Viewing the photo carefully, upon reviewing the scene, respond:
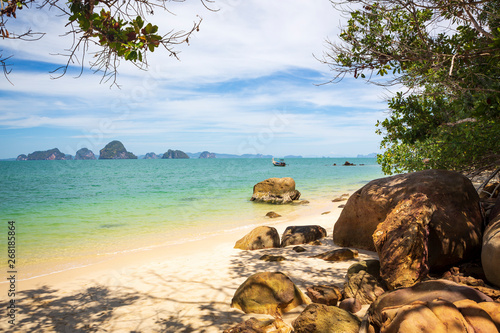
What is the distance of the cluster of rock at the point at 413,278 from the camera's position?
2750mm

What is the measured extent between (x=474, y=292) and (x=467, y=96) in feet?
16.7

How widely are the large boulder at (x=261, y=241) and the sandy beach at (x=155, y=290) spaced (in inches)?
12.2

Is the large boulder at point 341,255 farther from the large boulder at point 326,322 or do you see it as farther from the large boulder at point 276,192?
the large boulder at point 276,192

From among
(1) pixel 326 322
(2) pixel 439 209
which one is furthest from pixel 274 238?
(1) pixel 326 322

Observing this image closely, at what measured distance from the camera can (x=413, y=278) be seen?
4312mm

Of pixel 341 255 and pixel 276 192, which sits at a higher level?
pixel 341 255

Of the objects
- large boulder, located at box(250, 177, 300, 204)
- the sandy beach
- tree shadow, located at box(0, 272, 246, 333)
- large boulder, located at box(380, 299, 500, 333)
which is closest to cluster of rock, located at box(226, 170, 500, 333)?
large boulder, located at box(380, 299, 500, 333)

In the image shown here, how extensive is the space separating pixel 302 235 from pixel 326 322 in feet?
18.2

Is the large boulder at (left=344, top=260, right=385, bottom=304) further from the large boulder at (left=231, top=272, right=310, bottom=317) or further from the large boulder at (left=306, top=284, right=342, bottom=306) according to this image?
the large boulder at (left=231, top=272, right=310, bottom=317)

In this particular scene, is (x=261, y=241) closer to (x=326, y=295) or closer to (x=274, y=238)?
(x=274, y=238)

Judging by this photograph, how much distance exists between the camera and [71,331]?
14.1 ft

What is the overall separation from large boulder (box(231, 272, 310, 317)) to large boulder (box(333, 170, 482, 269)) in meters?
2.47

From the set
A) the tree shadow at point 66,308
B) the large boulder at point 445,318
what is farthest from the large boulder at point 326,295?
the tree shadow at point 66,308

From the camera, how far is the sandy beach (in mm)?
4426
